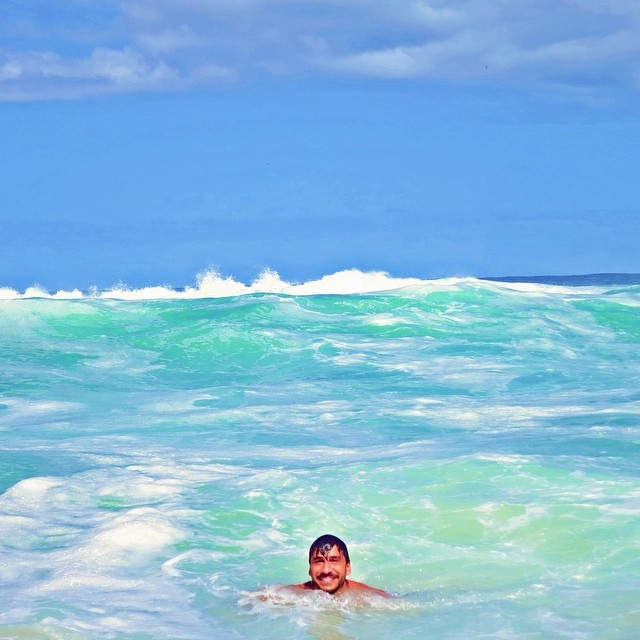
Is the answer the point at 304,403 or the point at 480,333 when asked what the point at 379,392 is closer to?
the point at 304,403

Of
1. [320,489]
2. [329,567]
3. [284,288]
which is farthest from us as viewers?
[284,288]

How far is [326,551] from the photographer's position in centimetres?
528

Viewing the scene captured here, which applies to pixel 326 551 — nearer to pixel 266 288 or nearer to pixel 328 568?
pixel 328 568

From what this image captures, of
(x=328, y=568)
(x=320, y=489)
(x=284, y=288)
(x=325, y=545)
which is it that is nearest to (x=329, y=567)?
(x=328, y=568)

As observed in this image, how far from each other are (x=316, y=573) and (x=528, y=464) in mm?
2937

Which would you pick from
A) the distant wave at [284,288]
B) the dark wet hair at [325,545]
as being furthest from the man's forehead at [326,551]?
the distant wave at [284,288]

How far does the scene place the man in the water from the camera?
525 centimetres

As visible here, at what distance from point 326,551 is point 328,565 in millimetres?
71

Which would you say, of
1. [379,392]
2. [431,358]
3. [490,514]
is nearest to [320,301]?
[431,358]

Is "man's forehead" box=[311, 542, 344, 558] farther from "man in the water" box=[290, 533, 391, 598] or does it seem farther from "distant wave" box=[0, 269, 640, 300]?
"distant wave" box=[0, 269, 640, 300]

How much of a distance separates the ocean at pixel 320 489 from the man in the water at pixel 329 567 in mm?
68

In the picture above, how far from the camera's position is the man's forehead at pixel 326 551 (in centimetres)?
527

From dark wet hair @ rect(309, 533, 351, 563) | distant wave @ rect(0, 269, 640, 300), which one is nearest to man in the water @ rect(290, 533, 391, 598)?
dark wet hair @ rect(309, 533, 351, 563)

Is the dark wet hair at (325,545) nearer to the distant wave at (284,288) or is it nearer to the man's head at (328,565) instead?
the man's head at (328,565)
